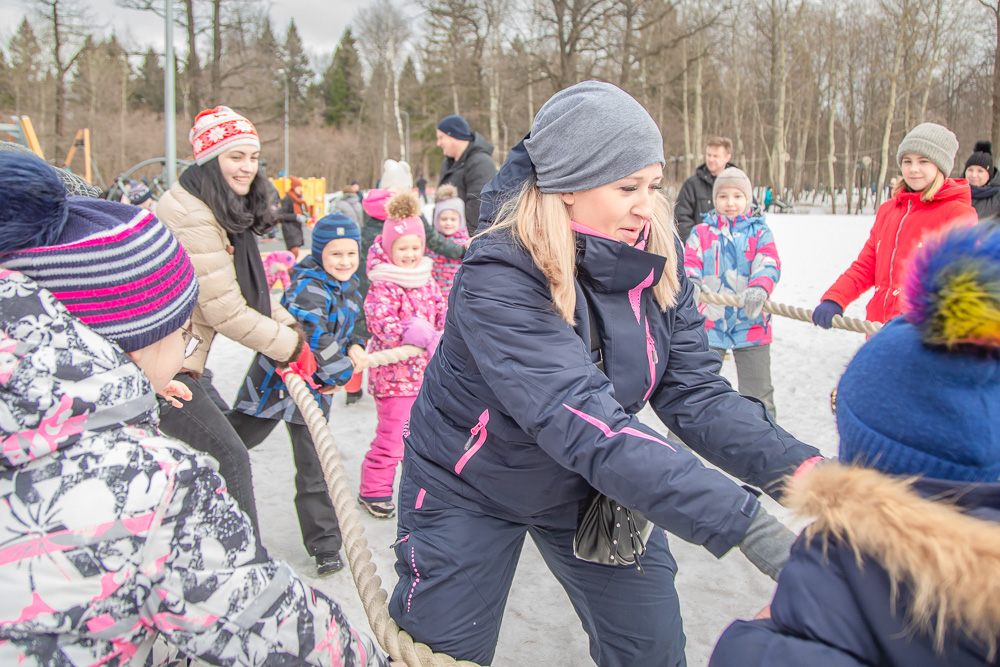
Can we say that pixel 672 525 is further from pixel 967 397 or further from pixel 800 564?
pixel 967 397

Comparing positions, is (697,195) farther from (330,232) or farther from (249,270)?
(249,270)

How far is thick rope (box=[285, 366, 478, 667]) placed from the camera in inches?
68.5

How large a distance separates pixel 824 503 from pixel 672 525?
1.37 feet

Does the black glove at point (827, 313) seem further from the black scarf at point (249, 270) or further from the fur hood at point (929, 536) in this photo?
the fur hood at point (929, 536)

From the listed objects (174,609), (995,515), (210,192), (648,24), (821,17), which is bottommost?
(174,609)

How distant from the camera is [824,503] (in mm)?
1065

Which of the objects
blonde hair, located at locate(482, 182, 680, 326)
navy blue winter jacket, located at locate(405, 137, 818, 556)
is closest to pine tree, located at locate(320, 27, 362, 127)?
blonde hair, located at locate(482, 182, 680, 326)

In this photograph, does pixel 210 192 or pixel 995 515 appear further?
pixel 210 192

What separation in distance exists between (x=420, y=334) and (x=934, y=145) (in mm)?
3055

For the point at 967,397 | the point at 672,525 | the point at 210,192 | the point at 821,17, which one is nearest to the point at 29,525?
the point at 672,525

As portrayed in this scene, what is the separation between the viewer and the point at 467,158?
6.77 metres

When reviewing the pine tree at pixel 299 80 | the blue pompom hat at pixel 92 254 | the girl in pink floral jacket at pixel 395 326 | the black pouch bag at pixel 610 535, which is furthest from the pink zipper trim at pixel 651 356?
the pine tree at pixel 299 80

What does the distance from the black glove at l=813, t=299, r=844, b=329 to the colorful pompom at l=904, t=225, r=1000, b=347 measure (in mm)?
3315

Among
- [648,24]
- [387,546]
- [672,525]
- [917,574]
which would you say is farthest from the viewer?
[648,24]
